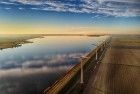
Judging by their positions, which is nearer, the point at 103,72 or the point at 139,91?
the point at 139,91

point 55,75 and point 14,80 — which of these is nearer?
point 14,80

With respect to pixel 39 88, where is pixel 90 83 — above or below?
above

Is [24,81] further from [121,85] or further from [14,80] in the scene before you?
[121,85]

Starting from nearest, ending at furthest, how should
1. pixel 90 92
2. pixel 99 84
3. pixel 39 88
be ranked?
pixel 90 92 → pixel 99 84 → pixel 39 88

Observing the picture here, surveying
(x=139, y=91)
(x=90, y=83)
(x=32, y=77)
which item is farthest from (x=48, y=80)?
(x=139, y=91)

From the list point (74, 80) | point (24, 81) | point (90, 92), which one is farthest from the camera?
point (24, 81)

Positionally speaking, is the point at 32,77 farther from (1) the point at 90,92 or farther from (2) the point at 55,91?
(1) the point at 90,92

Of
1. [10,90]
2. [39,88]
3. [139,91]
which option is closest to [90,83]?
[139,91]

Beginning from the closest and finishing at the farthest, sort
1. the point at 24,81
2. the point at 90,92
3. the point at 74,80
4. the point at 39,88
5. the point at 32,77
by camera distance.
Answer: the point at 90,92 < the point at 74,80 < the point at 39,88 < the point at 24,81 < the point at 32,77

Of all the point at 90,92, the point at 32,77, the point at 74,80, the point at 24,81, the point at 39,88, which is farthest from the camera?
the point at 32,77
